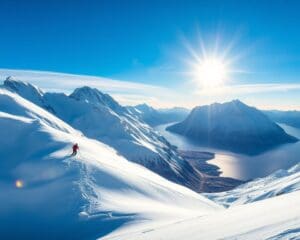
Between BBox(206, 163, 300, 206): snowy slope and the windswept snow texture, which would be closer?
the windswept snow texture

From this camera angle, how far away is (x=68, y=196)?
116ft

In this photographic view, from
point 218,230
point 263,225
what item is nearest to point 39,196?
point 218,230

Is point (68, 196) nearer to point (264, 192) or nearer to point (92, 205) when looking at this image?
point (92, 205)

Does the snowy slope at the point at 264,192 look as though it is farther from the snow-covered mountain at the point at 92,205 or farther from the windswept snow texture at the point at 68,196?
the snow-covered mountain at the point at 92,205

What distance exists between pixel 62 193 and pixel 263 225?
24754 mm

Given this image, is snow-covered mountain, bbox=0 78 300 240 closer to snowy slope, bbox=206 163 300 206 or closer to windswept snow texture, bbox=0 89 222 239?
windswept snow texture, bbox=0 89 222 239

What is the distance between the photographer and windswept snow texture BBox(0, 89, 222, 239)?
101 feet

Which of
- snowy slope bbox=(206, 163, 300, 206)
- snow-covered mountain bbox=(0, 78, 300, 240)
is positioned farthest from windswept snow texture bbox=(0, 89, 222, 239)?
snowy slope bbox=(206, 163, 300, 206)

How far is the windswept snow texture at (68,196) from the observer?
101ft

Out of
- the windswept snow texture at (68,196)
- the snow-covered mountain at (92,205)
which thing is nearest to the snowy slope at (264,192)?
the windswept snow texture at (68,196)

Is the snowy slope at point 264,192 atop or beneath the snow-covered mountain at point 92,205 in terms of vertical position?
atop

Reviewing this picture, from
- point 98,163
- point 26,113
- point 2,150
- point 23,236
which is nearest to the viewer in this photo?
point 23,236

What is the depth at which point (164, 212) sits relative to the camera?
33250 millimetres

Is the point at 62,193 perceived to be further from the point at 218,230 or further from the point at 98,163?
the point at 218,230
